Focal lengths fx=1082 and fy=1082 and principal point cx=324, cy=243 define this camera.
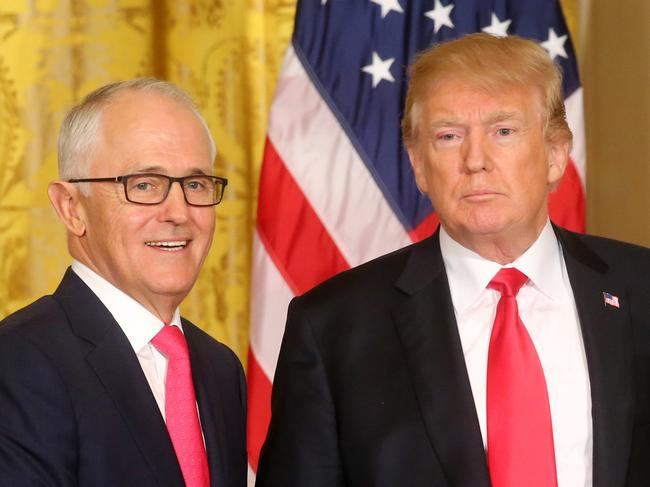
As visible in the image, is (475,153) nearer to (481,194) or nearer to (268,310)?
(481,194)

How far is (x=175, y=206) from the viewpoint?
2.07 m

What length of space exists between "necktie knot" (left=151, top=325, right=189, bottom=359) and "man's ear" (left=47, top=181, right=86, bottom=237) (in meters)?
0.25

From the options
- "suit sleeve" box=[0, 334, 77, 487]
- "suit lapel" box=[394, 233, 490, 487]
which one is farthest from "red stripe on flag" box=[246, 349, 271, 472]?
"suit sleeve" box=[0, 334, 77, 487]

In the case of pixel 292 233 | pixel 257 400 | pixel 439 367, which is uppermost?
pixel 292 233

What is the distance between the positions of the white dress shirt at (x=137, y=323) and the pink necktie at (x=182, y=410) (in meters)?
0.01

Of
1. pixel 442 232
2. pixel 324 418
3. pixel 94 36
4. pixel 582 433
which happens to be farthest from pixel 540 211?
pixel 94 36

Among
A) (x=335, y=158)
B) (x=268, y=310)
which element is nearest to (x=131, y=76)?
(x=335, y=158)

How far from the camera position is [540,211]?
2254mm

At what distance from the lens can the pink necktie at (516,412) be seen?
2.03 m

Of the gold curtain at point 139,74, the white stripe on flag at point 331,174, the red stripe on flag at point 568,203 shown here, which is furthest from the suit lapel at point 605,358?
the gold curtain at point 139,74

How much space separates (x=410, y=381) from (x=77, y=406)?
66 centimetres

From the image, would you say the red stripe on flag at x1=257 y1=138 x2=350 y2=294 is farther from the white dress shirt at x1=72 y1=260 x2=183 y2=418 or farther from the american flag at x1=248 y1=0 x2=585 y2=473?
the white dress shirt at x1=72 y1=260 x2=183 y2=418

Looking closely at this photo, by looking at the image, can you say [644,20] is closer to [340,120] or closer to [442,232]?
[340,120]

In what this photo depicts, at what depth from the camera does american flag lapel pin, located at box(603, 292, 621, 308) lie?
2199 mm
